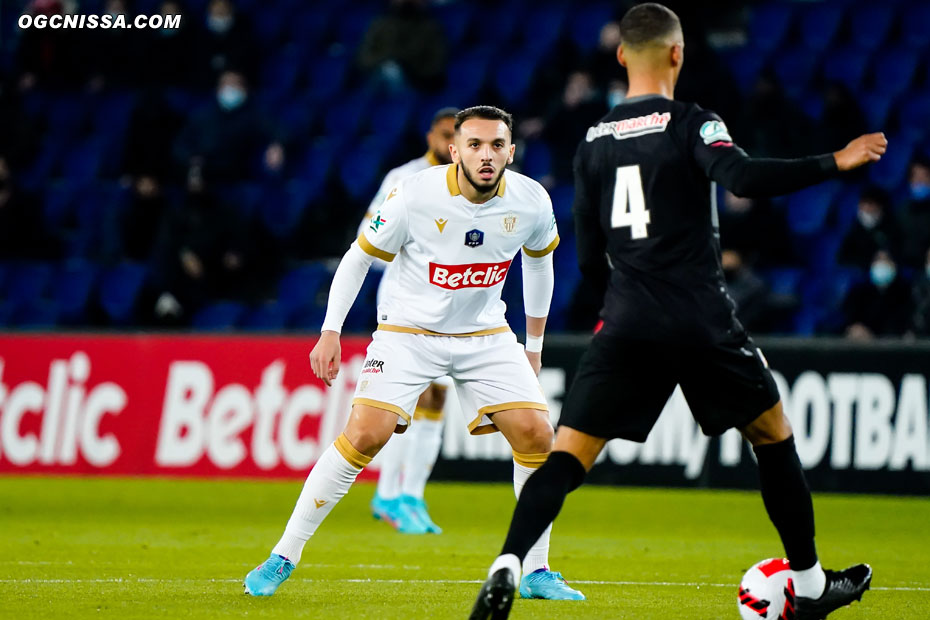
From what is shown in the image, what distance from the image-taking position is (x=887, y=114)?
14.6m

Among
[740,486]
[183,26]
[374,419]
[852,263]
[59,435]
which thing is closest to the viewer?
[374,419]

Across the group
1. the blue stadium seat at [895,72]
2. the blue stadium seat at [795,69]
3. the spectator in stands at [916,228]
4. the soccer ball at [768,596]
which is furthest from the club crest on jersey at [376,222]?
the blue stadium seat at [895,72]

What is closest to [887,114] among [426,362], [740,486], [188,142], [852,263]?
[852,263]

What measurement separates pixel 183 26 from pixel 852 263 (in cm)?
807

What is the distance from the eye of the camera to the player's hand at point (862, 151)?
4.39 m

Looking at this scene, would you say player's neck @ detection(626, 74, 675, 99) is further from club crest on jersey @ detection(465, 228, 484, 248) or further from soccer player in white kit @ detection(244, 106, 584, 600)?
club crest on jersey @ detection(465, 228, 484, 248)

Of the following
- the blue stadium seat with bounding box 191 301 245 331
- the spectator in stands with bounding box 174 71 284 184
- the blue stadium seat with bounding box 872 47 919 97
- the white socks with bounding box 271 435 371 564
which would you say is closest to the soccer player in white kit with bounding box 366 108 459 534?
the white socks with bounding box 271 435 371 564

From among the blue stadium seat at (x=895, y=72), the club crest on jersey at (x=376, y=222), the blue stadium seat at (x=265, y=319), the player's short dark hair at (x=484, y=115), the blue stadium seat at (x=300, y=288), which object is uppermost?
the blue stadium seat at (x=895, y=72)

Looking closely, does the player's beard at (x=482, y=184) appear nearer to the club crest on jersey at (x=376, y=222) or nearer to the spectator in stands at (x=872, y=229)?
the club crest on jersey at (x=376, y=222)

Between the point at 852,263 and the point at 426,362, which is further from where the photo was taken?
the point at 852,263

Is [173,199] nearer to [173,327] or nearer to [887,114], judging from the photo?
[173,327]

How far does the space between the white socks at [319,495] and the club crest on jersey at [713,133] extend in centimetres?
215

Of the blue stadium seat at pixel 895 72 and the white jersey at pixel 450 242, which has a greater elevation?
the blue stadium seat at pixel 895 72

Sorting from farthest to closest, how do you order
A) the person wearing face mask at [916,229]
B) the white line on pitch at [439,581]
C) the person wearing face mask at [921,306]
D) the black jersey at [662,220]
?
1. the person wearing face mask at [916,229]
2. the person wearing face mask at [921,306]
3. the white line on pitch at [439,581]
4. the black jersey at [662,220]
